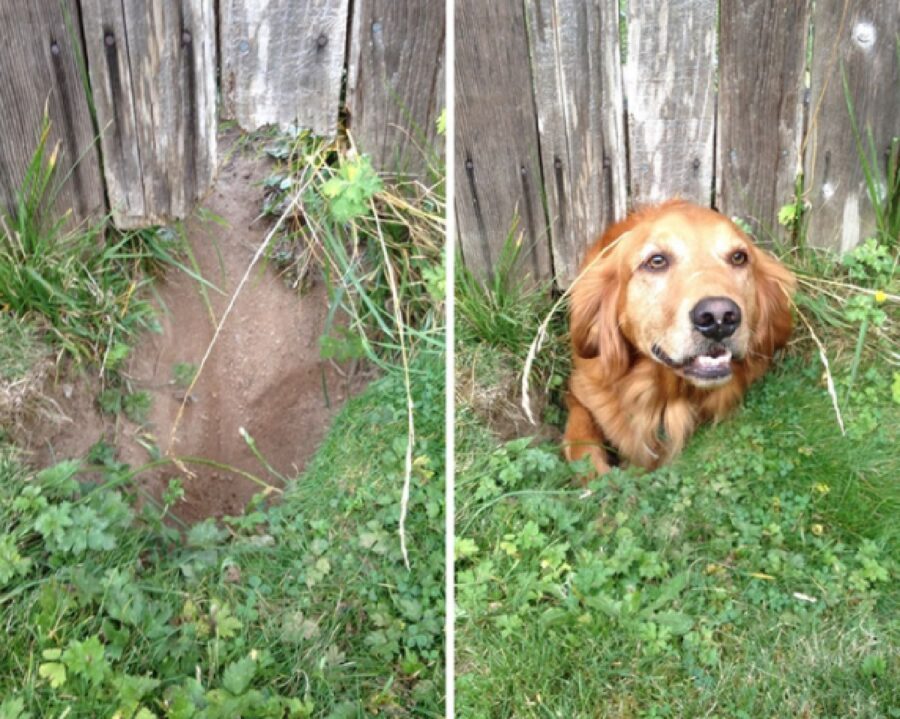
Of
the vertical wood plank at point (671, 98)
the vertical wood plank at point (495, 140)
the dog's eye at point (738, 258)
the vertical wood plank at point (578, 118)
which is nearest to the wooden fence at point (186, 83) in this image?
the vertical wood plank at point (495, 140)

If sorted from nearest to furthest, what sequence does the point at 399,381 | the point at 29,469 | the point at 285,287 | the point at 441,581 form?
the point at 441,581
the point at 29,469
the point at 399,381
the point at 285,287

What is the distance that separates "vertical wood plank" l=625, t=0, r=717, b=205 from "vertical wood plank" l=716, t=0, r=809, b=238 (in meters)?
0.04

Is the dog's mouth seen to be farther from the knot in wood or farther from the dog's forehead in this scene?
the knot in wood

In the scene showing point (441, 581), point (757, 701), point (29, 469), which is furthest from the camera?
point (29, 469)

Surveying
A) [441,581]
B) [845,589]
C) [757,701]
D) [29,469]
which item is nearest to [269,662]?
[441,581]

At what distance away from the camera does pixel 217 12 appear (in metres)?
3.07

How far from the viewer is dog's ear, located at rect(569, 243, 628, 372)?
332 cm

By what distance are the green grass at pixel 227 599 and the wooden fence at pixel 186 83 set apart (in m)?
0.81

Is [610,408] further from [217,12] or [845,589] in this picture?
[217,12]

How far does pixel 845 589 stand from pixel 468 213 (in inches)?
57.9

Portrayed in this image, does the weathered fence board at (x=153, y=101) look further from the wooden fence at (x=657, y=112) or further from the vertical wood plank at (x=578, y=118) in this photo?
the vertical wood plank at (x=578, y=118)

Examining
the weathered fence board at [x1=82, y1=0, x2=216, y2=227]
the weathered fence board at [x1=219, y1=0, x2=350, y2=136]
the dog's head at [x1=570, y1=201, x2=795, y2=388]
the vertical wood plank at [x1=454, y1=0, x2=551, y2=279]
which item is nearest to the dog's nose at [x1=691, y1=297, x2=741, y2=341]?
the dog's head at [x1=570, y1=201, x2=795, y2=388]

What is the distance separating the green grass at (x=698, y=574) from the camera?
2.29 metres

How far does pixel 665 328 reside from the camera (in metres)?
3.08
